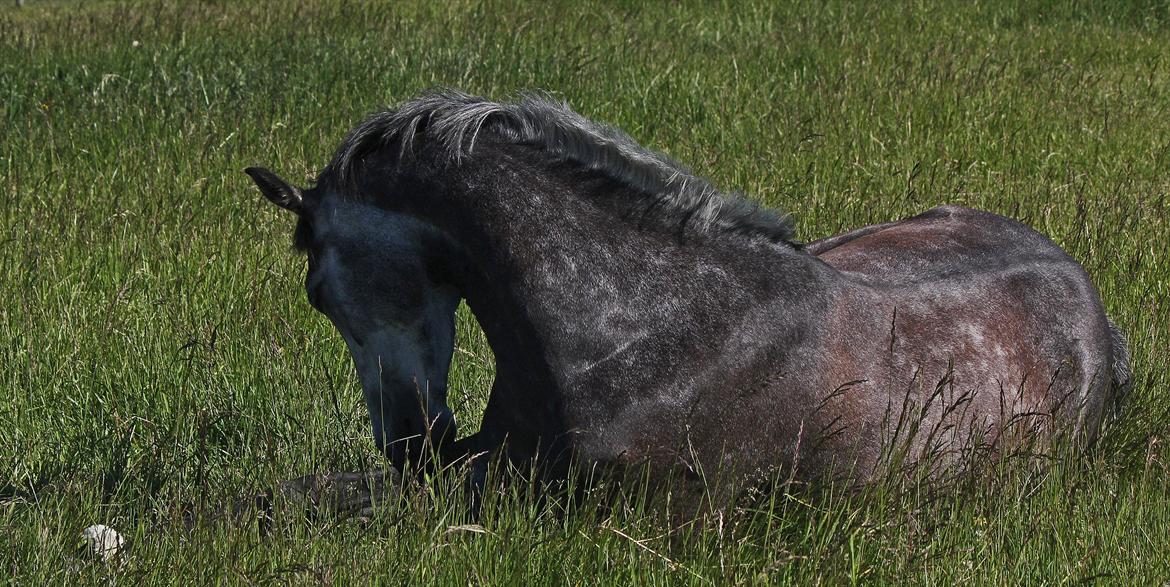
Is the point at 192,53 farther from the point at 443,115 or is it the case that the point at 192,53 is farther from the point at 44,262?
the point at 443,115

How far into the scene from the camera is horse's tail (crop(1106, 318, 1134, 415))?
184 inches

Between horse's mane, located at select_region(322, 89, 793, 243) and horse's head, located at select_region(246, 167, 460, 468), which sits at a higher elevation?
horse's mane, located at select_region(322, 89, 793, 243)

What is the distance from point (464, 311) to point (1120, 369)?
8.69ft

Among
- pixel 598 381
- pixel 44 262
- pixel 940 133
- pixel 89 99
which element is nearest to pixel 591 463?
pixel 598 381

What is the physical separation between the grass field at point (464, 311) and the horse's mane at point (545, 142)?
839mm

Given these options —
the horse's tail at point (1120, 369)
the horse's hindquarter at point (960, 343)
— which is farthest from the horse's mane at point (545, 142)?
the horse's tail at point (1120, 369)

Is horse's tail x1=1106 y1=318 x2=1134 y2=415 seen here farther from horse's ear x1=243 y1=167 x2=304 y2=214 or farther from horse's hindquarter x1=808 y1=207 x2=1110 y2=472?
horse's ear x1=243 y1=167 x2=304 y2=214

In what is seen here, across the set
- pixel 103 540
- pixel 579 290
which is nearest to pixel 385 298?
pixel 579 290

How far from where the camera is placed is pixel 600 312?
3.62 metres

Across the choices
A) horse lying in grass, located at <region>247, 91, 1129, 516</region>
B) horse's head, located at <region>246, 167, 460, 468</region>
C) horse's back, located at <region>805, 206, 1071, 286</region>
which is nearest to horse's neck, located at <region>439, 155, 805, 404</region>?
horse lying in grass, located at <region>247, 91, 1129, 516</region>

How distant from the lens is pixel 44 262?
6219 mm

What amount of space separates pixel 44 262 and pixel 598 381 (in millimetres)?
3675

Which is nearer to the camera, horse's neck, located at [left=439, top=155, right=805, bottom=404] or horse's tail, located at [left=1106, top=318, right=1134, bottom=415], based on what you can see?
horse's neck, located at [left=439, top=155, right=805, bottom=404]

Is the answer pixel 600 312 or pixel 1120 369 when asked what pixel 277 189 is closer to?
pixel 600 312
